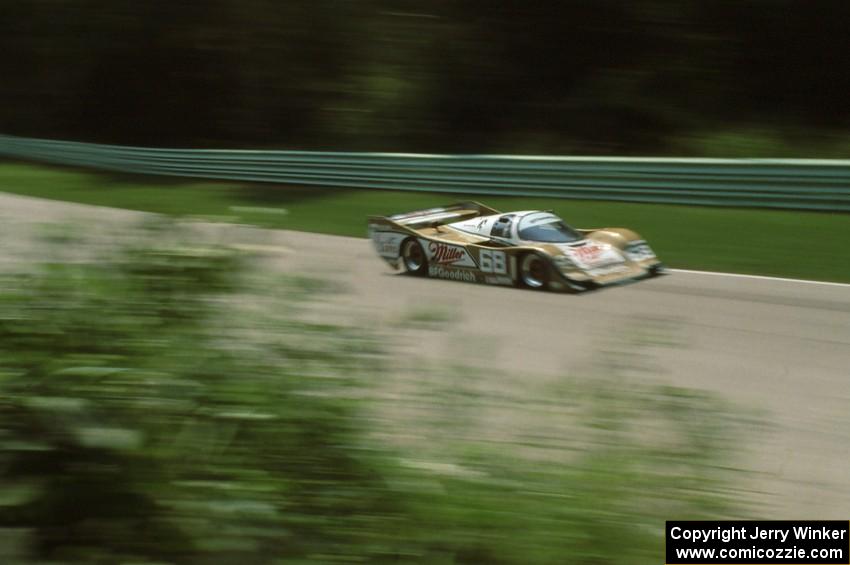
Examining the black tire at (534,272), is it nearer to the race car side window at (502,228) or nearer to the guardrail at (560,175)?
the race car side window at (502,228)

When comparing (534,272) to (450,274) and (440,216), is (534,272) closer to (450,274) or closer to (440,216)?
(450,274)

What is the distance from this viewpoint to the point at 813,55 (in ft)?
64.0

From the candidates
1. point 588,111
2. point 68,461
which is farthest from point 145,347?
point 588,111

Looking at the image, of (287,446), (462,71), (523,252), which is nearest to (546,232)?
(523,252)

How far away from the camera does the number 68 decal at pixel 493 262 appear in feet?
38.0

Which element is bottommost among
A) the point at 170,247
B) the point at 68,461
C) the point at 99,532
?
the point at 99,532

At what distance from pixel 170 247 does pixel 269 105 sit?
20998mm

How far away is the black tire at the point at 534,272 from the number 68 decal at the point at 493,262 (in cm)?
19

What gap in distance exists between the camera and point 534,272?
11.5m

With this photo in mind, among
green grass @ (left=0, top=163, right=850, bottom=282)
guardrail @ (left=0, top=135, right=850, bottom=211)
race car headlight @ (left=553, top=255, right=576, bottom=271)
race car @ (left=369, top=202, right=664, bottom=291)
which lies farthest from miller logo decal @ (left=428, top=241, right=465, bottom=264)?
guardrail @ (left=0, top=135, right=850, bottom=211)

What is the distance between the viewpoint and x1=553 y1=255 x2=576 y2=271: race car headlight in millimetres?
11234

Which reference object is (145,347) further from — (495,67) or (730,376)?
(495,67)

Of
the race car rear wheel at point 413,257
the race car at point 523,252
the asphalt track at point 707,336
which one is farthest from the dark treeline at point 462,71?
the race car rear wheel at point 413,257

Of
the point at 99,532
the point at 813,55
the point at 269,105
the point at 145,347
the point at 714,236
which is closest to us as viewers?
the point at 99,532
